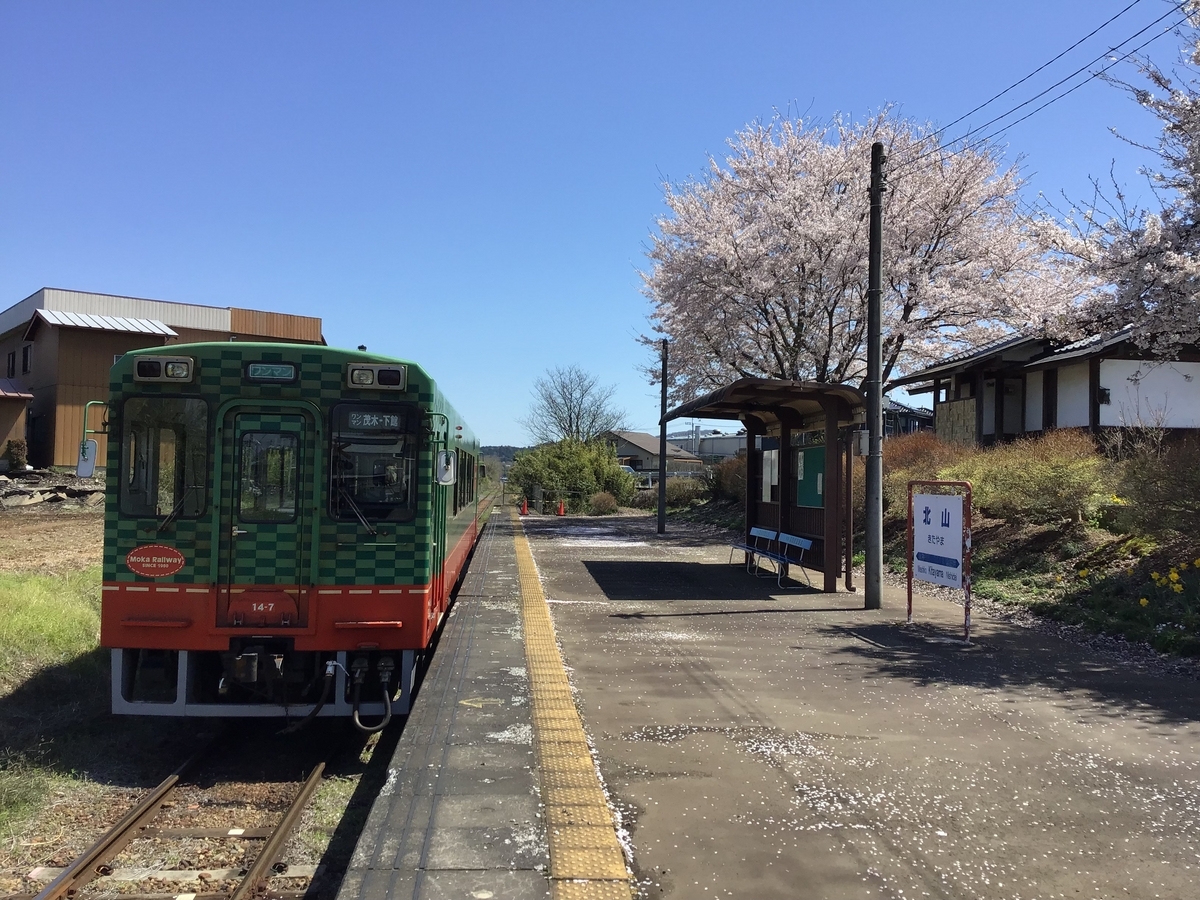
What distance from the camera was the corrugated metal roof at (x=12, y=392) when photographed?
3106cm

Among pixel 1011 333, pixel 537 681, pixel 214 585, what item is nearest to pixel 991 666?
Result: pixel 537 681

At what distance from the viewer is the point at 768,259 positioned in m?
22.2

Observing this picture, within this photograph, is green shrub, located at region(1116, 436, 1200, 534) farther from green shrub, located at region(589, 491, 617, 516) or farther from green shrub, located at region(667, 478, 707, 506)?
green shrub, located at region(589, 491, 617, 516)

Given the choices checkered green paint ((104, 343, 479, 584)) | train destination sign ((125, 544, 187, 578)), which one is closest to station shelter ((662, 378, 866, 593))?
checkered green paint ((104, 343, 479, 584))

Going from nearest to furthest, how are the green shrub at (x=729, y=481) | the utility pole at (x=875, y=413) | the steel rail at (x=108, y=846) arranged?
A: the steel rail at (x=108, y=846) → the utility pole at (x=875, y=413) → the green shrub at (x=729, y=481)

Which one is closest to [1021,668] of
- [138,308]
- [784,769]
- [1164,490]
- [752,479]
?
[1164,490]

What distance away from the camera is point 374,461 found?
627cm

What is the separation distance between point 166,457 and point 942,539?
25.2 feet

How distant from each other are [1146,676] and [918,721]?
278 centimetres

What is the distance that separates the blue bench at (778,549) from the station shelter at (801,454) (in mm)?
229

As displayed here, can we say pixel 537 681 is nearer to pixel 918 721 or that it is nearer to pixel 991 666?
pixel 918 721

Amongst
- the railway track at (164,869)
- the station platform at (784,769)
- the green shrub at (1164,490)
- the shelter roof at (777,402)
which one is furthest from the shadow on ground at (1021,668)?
the railway track at (164,869)

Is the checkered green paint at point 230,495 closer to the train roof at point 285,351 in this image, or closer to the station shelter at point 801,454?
the train roof at point 285,351

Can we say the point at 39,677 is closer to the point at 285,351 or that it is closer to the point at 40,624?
the point at 40,624
